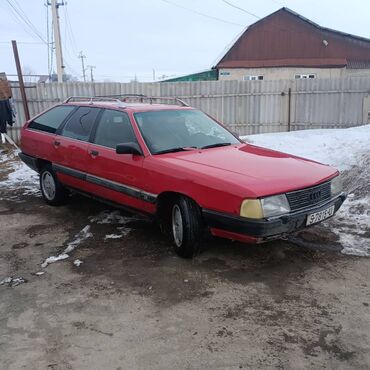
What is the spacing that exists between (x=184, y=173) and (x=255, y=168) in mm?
703

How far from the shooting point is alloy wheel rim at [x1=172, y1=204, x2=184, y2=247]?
423 cm

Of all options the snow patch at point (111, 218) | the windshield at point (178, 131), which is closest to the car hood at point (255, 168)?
the windshield at point (178, 131)

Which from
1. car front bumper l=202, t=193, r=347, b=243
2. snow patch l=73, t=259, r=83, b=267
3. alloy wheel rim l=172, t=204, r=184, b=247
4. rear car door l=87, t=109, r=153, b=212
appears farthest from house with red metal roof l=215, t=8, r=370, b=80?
snow patch l=73, t=259, r=83, b=267

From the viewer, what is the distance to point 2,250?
4.70 meters

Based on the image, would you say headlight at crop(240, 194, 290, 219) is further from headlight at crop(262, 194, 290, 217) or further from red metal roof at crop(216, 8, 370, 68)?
red metal roof at crop(216, 8, 370, 68)

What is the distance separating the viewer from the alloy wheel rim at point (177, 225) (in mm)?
4234

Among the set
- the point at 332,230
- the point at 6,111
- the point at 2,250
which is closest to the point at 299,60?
the point at 6,111

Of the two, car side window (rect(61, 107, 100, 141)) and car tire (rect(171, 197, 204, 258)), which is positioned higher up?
car side window (rect(61, 107, 100, 141))

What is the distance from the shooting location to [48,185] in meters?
6.42

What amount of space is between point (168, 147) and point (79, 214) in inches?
Answer: 79.9

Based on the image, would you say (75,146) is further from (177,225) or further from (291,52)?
(291,52)

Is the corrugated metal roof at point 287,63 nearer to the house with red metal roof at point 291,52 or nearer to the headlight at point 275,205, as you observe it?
the house with red metal roof at point 291,52

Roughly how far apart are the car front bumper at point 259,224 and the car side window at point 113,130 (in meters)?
1.48

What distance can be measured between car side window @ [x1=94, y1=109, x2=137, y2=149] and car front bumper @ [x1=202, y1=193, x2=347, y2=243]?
148cm
